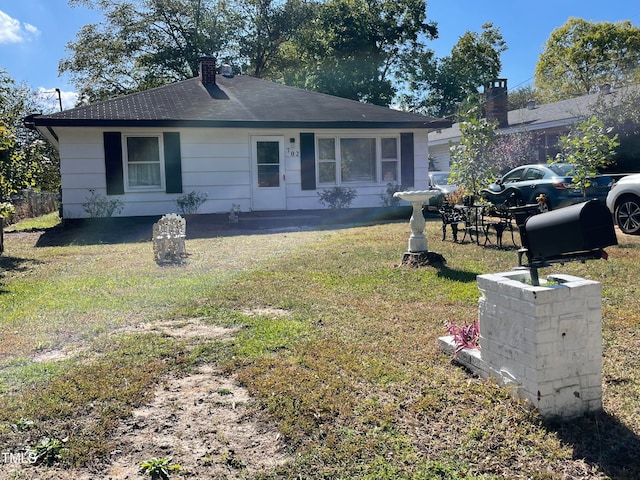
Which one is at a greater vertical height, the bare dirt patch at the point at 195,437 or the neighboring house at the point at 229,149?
the neighboring house at the point at 229,149

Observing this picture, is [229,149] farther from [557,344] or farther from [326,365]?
[557,344]

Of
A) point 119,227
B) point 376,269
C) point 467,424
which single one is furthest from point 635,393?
point 119,227

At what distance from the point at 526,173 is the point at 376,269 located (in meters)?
8.57

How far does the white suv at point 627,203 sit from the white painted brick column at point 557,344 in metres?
7.92

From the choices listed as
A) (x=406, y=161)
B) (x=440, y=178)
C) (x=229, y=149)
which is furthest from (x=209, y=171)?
(x=440, y=178)

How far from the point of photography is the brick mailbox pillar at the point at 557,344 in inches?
116

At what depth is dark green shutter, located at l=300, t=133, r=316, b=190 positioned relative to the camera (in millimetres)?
15484

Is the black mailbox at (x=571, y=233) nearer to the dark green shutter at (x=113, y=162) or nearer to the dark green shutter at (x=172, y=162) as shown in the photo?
the dark green shutter at (x=172, y=162)

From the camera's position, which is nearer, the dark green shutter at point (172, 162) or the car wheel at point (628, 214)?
the car wheel at point (628, 214)

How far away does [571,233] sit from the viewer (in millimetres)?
2824

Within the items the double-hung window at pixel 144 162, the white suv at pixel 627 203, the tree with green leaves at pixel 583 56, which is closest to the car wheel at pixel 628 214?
the white suv at pixel 627 203

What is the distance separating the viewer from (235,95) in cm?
1691

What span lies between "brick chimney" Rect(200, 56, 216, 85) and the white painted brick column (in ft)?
53.6

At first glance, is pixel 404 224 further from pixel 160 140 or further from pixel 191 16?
pixel 191 16
